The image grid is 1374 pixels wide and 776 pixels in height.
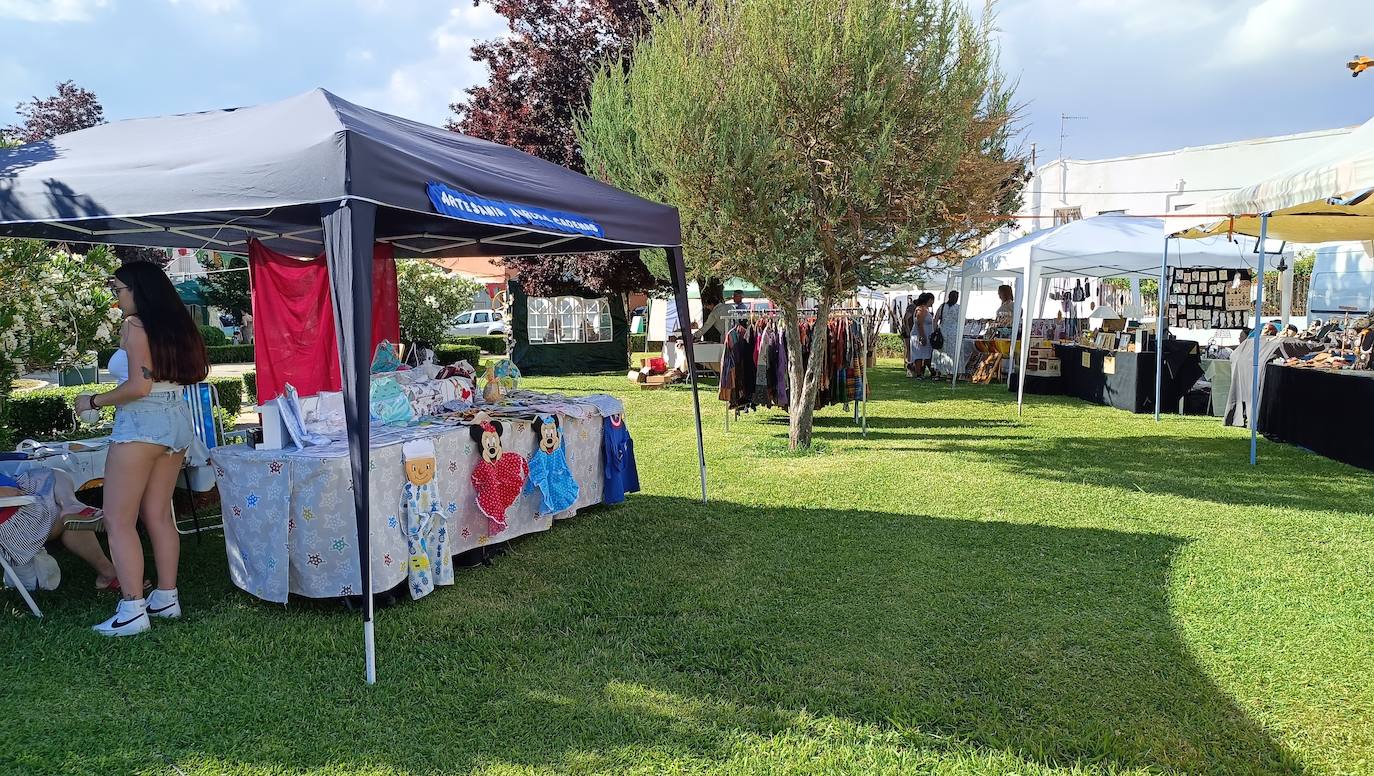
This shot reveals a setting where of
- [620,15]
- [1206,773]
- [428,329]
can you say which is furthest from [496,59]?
[1206,773]

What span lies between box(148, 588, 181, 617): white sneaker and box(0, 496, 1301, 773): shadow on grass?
0.10 meters

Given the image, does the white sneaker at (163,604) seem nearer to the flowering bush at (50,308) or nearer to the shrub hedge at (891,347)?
the flowering bush at (50,308)

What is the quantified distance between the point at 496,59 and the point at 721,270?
1059 cm

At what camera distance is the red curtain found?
5375 mm

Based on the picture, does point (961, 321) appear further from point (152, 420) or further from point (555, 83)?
point (152, 420)

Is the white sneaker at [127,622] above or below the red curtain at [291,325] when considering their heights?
below

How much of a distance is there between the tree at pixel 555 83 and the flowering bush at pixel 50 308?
9790 mm

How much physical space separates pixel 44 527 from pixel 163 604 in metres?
0.75

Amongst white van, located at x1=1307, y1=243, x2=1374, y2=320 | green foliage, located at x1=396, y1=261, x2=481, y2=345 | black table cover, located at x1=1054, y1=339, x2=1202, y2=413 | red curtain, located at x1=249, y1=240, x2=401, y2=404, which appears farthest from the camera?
white van, located at x1=1307, y1=243, x2=1374, y2=320

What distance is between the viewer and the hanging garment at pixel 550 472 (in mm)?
4965

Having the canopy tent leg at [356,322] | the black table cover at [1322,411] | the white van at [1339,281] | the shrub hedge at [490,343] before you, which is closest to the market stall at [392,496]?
the canopy tent leg at [356,322]

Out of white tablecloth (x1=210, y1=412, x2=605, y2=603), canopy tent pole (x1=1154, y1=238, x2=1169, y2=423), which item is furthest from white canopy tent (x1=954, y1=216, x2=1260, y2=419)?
white tablecloth (x1=210, y1=412, x2=605, y2=603)

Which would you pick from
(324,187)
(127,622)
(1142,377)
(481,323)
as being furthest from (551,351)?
(481,323)

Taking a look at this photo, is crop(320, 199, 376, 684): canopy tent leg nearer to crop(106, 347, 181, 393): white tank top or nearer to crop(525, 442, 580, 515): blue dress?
crop(106, 347, 181, 393): white tank top
